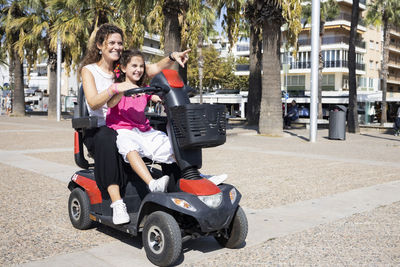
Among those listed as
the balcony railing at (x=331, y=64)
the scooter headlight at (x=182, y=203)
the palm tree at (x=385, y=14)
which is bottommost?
the scooter headlight at (x=182, y=203)

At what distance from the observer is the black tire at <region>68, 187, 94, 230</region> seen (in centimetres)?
409

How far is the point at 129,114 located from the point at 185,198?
2.95ft

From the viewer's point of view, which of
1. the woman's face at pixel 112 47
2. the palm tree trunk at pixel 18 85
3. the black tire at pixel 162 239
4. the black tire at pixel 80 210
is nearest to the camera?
the black tire at pixel 162 239

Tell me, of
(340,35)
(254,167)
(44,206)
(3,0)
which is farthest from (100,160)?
(340,35)

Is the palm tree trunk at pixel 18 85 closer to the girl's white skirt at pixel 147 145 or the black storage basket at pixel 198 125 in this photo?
the girl's white skirt at pixel 147 145

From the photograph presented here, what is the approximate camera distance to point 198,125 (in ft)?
10.5

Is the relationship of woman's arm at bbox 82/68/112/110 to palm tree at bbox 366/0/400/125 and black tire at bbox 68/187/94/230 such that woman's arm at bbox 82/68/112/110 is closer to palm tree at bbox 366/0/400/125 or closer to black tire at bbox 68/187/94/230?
black tire at bbox 68/187/94/230

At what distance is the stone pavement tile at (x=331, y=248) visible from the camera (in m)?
3.41

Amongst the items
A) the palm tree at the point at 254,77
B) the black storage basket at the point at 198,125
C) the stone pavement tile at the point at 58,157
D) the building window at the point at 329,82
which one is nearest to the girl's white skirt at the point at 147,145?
the black storage basket at the point at 198,125

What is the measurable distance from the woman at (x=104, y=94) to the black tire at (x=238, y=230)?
863 mm

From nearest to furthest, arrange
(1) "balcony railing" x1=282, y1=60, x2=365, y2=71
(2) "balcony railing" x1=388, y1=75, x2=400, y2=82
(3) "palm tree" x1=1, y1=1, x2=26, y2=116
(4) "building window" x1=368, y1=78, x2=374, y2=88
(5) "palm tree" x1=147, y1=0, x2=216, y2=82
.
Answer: (5) "palm tree" x1=147, y1=0, x2=216, y2=82 → (3) "palm tree" x1=1, y1=1, x2=26, y2=116 → (1) "balcony railing" x1=282, y1=60, x2=365, y2=71 → (4) "building window" x1=368, y1=78, x2=374, y2=88 → (2) "balcony railing" x1=388, y1=75, x2=400, y2=82

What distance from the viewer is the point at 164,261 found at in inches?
127

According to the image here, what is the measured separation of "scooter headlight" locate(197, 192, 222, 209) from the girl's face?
1.14 meters

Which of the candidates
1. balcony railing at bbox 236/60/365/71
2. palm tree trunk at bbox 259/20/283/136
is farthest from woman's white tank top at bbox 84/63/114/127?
balcony railing at bbox 236/60/365/71
